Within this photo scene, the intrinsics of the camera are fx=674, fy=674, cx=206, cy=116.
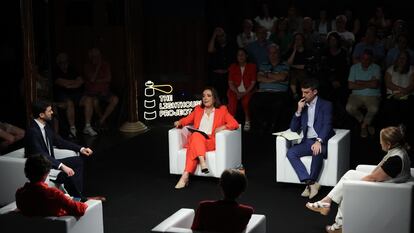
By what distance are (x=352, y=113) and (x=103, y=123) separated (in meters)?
3.60

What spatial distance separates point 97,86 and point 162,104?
3.23 ft

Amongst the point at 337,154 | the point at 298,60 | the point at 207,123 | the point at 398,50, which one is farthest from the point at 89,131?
the point at 398,50

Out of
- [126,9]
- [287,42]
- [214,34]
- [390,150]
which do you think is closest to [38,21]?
[126,9]

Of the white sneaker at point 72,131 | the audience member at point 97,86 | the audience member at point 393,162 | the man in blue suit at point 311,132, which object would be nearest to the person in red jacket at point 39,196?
the audience member at point 393,162

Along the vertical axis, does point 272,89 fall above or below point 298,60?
below

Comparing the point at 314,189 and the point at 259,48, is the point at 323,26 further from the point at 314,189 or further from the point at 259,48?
the point at 314,189

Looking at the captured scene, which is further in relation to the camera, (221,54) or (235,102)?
(221,54)

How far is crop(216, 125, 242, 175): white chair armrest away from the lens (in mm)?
7051

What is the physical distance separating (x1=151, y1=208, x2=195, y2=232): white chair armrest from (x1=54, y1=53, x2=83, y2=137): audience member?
17.3ft

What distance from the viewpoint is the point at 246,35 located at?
1036 cm

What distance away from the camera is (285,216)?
237 inches

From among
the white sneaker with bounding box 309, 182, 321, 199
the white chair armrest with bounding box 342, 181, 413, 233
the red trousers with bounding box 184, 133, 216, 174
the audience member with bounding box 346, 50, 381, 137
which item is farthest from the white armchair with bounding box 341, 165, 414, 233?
the audience member with bounding box 346, 50, 381, 137

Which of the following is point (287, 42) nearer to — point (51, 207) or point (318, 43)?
point (318, 43)

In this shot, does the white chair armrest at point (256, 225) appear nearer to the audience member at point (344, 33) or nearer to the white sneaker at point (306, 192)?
the white sneaker at point (306, 192)
